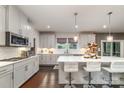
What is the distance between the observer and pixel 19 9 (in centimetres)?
523

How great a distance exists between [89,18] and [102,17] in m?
0.57

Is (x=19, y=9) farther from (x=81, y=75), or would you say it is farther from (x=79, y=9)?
(x=81, y=75)

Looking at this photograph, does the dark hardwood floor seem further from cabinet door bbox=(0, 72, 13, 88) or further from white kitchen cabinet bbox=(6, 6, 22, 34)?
white kitchen cabinet bbox=(6, 6, 22, 34)

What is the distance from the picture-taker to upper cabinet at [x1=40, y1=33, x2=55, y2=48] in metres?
9.96

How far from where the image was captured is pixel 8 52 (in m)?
4.86

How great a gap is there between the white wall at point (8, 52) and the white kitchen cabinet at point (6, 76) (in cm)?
99

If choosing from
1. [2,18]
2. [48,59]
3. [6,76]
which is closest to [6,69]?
[6,76]

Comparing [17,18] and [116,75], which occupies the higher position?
[17,18]

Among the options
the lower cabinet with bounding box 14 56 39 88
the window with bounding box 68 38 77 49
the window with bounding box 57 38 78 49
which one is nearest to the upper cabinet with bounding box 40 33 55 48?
the window with bounding box 57 38 78 49

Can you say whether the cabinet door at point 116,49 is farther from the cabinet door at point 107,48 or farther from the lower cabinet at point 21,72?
the lower cabinet at point 21,72

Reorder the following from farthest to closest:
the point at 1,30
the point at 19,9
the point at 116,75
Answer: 1. the point at 19,9
2. the point at 116,75
3. the point at 1,30

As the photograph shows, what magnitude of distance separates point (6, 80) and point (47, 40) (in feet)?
22.3

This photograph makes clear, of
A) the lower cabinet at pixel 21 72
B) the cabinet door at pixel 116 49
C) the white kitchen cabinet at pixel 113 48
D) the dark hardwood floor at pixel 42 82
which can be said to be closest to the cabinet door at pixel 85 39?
the white kitchen cabinet at pixel 113 48
